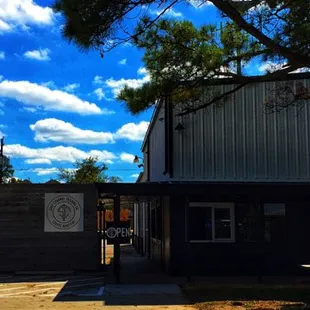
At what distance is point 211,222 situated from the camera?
1744 cm

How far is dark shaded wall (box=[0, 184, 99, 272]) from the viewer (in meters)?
17.7

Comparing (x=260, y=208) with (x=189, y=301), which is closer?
(x=189, y=301)

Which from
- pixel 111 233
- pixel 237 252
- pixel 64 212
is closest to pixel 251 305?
pixel 111 233

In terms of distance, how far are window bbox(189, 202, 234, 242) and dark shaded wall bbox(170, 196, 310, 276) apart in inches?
7.4

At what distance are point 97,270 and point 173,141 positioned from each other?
15.4ft

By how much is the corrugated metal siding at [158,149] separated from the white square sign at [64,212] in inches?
119

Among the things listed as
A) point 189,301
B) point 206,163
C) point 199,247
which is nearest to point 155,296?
point 189,301

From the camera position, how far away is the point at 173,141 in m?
17.6

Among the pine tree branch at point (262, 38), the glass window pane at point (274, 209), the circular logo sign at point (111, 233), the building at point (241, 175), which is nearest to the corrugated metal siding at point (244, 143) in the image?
the building at point (241, 175)

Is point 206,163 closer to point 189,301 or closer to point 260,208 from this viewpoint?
point 260,208

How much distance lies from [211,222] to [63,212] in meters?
4.69

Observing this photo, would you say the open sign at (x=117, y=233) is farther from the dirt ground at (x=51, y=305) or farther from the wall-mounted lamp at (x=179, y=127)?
the wall-mounted lamp at (x=179, y=127)

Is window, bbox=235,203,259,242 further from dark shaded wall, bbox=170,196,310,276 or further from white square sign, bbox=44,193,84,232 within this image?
white square sign, bbox=44,193,84,232

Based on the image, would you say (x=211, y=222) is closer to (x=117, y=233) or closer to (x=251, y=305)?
(x=117, y=233)
